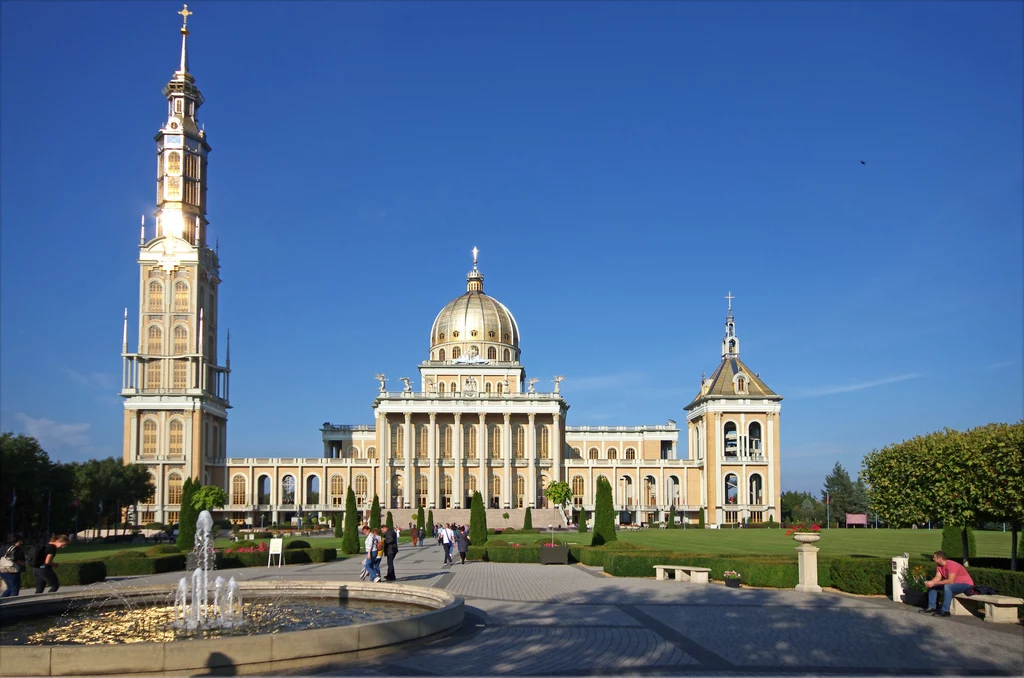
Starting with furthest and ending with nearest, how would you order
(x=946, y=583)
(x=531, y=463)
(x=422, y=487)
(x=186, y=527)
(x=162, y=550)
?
(x=422, y=487), (x=531, y=463), (x=186, y=527), (x=162, y=550), (x=946, y=583)

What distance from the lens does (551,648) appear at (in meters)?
15.1

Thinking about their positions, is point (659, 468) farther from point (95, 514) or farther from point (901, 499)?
point (901, 499)

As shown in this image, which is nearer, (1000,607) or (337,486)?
(1000,607)

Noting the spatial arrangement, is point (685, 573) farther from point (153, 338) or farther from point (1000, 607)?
point (153, 338)

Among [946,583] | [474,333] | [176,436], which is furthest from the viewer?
[474,333]

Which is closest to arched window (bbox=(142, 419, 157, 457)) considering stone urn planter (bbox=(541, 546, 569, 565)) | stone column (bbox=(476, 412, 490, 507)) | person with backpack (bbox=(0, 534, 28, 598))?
stone column (bbox=(476, 412, 490, 507))

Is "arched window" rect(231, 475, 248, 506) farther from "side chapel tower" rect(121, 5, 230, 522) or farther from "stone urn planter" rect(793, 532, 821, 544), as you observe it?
"stone urn planter" rect(793, 532, 821, 544)

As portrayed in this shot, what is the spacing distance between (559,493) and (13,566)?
69256 mm

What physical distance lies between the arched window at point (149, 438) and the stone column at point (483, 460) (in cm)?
3028

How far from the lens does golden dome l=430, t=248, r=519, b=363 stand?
102250 mm

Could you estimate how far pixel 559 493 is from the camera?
88812 mm

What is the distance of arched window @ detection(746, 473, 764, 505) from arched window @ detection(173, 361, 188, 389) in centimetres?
5557

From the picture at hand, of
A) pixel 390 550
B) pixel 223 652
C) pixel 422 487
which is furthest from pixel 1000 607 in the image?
pixel 422 487

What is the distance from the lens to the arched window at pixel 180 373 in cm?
8962
